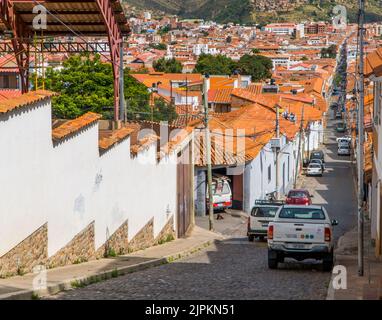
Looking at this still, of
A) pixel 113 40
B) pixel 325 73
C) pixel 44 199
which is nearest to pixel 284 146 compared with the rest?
pixel 113 40

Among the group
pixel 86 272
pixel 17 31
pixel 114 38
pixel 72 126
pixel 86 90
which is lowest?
pixel 86 272

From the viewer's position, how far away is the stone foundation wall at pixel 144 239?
21297 mm

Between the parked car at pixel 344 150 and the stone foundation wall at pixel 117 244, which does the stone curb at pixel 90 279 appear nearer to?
the stone foundation wall at pixel 117 244

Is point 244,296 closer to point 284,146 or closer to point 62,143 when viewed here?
point 62,143

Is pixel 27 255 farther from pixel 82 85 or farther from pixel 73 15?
pixel 82 85

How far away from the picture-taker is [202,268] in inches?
699

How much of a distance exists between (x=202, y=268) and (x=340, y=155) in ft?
214

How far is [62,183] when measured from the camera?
1517cm

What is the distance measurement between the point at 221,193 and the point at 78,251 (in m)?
20.9

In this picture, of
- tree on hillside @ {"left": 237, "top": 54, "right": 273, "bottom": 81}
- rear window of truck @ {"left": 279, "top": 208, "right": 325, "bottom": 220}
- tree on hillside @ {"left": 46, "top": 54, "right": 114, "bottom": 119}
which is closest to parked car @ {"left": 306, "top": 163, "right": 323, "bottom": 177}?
tree on hillside @ {"left": 46, "top": 54, "right": 114, "bottom": 119}

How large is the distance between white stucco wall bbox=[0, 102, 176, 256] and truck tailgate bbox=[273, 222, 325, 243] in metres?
3.70

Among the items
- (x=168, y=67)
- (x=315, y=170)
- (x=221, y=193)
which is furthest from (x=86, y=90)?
(x=168, y=67)

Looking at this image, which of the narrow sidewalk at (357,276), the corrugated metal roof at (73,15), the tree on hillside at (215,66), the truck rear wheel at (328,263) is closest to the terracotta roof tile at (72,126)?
the narrow sidewalk at (357,276)

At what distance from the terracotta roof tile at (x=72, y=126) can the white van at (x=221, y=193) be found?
1953 centimetres
